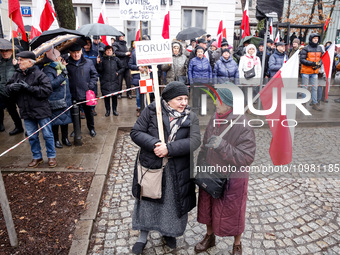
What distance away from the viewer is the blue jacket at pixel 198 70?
7859 mm

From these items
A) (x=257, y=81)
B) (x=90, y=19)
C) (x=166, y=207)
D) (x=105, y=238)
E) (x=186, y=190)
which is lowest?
(x=105, y=238)

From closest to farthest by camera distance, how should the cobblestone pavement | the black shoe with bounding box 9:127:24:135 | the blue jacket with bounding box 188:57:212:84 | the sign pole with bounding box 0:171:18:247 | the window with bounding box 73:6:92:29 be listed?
the sign pole with bounding box 0:171:18:247
the cobblestone pavement
the black shoe with bounding box 9:127:24:135
the blue jacket with bounding box 188:57:212:84
the window with bounding box 73:6:92:29

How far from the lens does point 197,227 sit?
12.1 ft

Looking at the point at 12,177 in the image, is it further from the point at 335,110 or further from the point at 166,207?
the point at 335,110

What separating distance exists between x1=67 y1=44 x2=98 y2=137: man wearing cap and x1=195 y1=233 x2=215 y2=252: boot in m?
4.23

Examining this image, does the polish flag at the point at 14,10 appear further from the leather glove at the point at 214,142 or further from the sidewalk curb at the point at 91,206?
the leather glove at the point at 214,142

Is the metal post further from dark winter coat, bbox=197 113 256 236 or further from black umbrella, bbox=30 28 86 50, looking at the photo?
dark winter coat, bbox=197 113 256 236

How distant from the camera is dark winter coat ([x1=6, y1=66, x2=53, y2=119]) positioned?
15.3 ft

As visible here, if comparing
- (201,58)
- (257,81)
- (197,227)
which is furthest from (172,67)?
(197,227)

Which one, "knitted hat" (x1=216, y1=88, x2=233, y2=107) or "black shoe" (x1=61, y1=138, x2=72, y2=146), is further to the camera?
"black shoe" (x1=61, y1=138, x2=72, y2=146)

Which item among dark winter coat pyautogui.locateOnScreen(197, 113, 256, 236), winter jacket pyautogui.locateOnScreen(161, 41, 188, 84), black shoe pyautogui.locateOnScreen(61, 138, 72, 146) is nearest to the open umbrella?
winter jacket pyautogui.locateOnScreen(161, 41, 188, 84)

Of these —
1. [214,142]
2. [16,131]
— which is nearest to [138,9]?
[16,131]

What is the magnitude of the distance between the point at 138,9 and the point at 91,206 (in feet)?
12.8

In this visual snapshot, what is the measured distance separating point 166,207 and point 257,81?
6.09m
